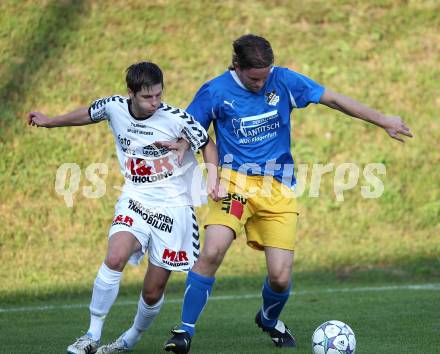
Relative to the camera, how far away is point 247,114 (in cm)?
655

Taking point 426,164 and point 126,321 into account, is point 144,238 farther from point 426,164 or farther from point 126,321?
point 426,164

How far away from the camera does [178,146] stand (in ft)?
21.0

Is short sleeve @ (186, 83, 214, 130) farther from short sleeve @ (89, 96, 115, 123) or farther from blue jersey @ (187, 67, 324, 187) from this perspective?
short sleeve @ (89, 96, 115, 123)

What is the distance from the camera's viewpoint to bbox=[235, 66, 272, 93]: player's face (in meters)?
6.34

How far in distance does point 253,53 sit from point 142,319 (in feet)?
6.51

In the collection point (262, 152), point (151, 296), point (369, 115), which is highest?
point (369, 115)

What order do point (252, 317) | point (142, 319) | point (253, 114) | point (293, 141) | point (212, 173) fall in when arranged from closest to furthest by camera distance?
point (212, 173), point (142, 319), point (253, 114), point (252, 317), point (293, 141)

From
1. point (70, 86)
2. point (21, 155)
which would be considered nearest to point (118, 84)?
point (70, 86)

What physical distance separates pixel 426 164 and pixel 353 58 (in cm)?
207

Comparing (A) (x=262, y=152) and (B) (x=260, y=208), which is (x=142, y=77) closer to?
(A) (x=262, y=152)

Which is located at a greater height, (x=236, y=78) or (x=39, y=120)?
(x=236, y=78)

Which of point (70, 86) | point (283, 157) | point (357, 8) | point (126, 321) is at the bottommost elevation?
point (126, 321)

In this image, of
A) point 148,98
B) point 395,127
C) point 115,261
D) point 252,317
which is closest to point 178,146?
point 148,98

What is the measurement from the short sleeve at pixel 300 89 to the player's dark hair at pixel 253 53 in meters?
0.35
